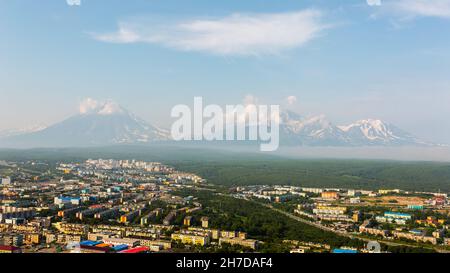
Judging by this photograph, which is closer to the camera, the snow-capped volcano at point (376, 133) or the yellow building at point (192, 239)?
the yellow building at point (192, 239)

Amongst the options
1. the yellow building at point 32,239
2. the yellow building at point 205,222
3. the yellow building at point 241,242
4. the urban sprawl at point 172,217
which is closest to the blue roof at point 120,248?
the urban sprawl at point 172,217

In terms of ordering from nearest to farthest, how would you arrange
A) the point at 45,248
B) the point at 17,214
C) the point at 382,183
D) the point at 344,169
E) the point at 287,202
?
1. the point at 45,248
2. the point at 17,214
3. the point at 287,202
4. the point at 382,183
5. the point at 344,169

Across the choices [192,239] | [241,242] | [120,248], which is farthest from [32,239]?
[241,242]

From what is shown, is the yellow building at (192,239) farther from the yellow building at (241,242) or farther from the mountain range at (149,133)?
the mountain range at (149,133)

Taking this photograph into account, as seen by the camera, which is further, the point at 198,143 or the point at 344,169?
the point at 198,143

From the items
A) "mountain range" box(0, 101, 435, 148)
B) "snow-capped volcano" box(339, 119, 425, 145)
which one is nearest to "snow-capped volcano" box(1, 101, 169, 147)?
"mountain range" box(0, 101, 435, 148)

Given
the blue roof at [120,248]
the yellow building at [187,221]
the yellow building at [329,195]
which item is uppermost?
the blue roof at [120,248]
